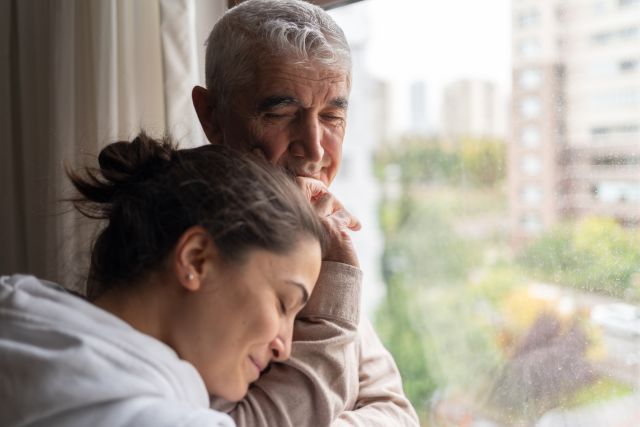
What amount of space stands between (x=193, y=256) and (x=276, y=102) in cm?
40

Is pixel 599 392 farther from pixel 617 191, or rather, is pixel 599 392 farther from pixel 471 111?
pixel 471 111

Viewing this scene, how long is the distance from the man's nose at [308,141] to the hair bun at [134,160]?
25 cm

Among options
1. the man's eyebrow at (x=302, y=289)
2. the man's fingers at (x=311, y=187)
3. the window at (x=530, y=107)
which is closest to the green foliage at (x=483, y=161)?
the window at (x=530, y=107)

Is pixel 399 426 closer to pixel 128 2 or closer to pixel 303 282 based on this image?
pixel 303 282

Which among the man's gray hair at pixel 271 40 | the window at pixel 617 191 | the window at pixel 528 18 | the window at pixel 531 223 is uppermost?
the window at pixel 528 18

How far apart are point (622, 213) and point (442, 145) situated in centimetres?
64

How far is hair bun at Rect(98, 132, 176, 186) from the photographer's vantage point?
108 cm

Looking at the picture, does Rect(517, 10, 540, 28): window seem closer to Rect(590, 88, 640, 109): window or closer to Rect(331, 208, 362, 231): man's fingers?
Rect(590, 88, 640, 109): window

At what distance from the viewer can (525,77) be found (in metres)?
1.55

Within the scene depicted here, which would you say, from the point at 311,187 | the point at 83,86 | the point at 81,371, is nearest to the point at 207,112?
the point at 311,187

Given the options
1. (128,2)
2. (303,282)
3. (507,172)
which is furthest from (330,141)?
(128,2)

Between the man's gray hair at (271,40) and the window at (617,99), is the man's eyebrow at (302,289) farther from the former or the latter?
the window at (617,99)

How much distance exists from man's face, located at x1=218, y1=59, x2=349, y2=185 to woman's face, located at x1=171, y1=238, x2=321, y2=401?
318 mm

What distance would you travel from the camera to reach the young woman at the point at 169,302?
2.66 feet
